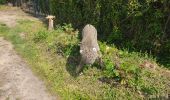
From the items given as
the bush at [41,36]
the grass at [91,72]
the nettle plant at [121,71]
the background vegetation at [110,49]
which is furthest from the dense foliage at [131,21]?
the bush at [41,36]

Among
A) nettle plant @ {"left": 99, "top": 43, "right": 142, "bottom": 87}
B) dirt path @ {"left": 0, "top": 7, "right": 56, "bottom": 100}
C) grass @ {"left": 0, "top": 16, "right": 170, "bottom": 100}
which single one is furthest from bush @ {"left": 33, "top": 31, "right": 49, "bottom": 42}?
nettle plant @ {"left": 99, "top": 43, "right": 142, "bottom": 87}

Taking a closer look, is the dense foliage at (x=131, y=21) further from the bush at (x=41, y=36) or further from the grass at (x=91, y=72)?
the bush at (x=41, y=36)

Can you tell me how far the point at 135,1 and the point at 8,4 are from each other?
11.6 meters

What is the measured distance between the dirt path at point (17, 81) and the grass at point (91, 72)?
265 mm

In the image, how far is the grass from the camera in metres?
9.26

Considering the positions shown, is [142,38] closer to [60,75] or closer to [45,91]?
[60,75]

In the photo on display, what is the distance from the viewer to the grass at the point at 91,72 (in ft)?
30.4

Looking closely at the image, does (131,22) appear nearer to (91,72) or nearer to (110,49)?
(110,49)

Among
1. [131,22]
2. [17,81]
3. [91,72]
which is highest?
[131,22]

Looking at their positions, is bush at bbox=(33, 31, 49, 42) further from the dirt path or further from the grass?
the dirt path

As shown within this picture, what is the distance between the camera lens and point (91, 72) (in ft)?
34.0

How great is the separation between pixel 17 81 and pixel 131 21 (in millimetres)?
4472

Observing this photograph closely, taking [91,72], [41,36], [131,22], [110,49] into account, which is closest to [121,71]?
[91,72]

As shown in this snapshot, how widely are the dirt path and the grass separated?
0.26 meters
